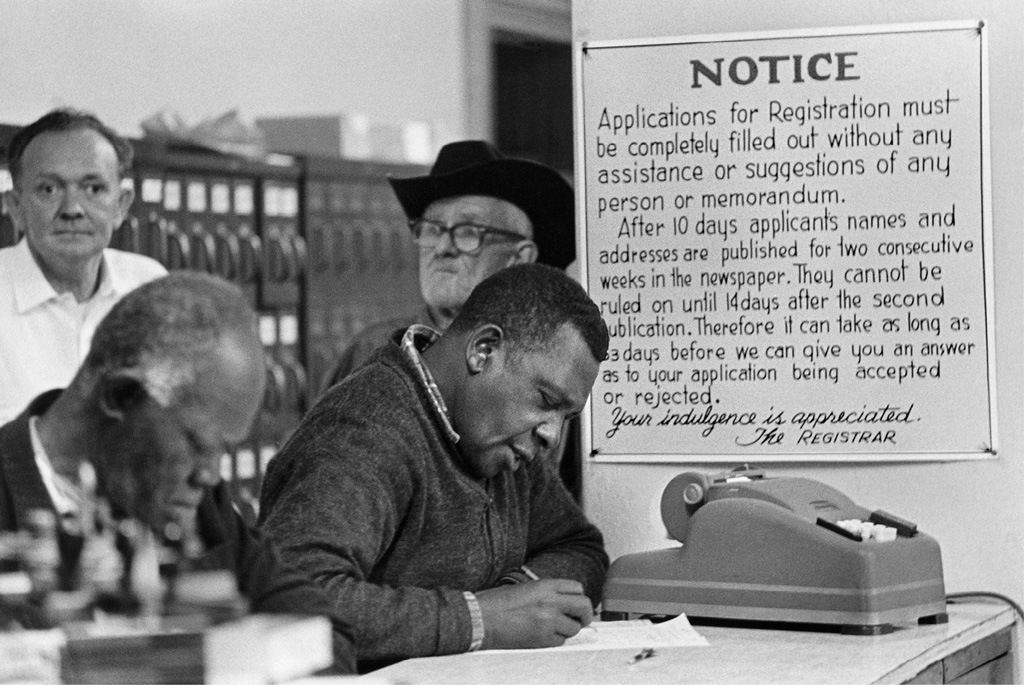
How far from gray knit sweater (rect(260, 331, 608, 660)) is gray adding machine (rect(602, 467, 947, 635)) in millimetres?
211

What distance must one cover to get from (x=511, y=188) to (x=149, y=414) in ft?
6.90

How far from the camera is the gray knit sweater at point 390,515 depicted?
214cm

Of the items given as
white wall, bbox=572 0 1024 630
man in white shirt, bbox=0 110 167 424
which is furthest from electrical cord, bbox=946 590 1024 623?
man in white shirt, bbox=0 110 167 424

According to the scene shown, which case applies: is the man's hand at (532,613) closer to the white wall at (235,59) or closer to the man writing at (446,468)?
the man writing at (446,468)

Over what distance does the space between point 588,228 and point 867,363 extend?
59cm

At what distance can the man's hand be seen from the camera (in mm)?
2273

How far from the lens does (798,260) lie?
9.36 feet

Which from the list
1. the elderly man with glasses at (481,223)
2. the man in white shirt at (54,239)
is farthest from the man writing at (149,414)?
the elderly man with glasses at (481,223)

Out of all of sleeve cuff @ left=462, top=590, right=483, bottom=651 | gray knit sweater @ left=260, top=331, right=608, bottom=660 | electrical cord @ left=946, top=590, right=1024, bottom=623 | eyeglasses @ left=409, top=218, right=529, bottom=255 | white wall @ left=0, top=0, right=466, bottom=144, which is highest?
white wall @ left=0, top=0, right=466, bottom=144

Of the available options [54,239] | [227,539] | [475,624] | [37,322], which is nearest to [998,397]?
[475,624]

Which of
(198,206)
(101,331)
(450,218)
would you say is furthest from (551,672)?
(198,206)

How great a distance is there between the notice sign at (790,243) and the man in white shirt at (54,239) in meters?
1.09

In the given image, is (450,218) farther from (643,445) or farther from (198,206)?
(198,206)

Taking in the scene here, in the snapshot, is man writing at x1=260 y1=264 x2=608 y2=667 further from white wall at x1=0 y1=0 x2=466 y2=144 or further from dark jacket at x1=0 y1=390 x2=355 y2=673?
white wall at x1=0 y1=0 x2=466 y2=144
